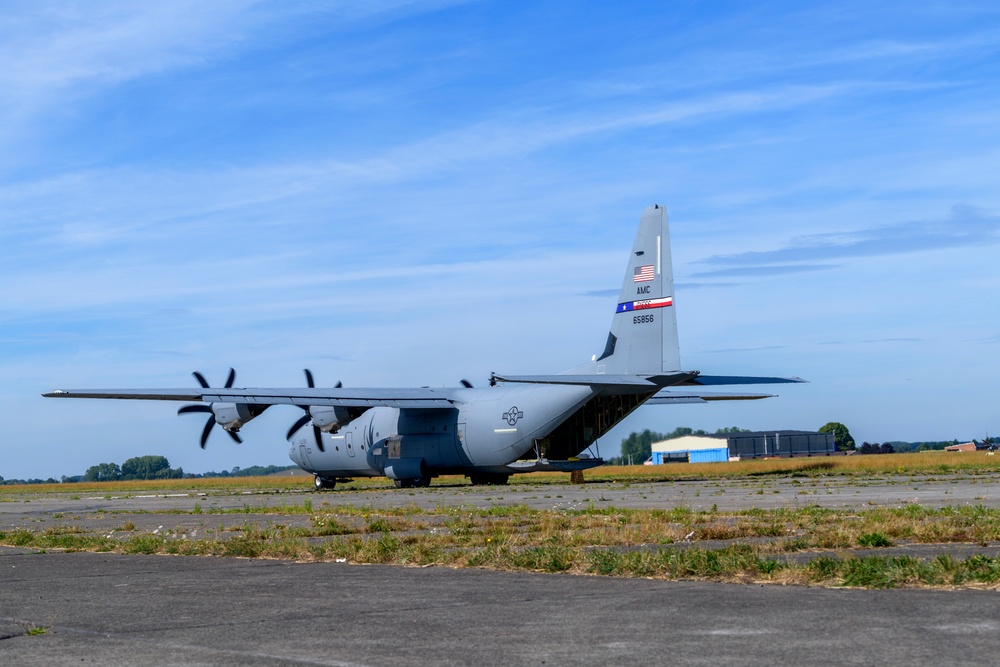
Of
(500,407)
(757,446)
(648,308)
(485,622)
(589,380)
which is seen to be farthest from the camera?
(757,446)

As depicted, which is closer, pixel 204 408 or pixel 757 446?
pixel 204 408

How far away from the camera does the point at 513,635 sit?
367 inches

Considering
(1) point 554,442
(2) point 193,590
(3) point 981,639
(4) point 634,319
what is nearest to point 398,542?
(2) point 193,590

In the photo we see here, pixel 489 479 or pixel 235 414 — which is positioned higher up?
pixel 235 414

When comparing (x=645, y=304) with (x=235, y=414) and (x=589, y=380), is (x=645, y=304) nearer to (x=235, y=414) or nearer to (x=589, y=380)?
(x=589, y=380)

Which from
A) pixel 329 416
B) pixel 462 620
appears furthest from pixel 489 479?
pixel 462 620

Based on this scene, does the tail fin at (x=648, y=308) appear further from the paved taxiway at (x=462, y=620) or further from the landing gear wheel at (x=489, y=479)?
the paved taxiway at (x=462, y=620)

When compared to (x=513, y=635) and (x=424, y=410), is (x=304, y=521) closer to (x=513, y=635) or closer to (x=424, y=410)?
(x=513, y=635)

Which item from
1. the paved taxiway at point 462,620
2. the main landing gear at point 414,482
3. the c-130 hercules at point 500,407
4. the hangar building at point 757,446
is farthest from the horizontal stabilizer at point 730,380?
the hangar building at point 757,446

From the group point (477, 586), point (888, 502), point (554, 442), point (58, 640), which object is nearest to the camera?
point (58, 640)

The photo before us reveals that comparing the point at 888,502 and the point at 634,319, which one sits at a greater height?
the point at 634,319

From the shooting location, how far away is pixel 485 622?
397 inches

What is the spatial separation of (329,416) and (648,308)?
53.4 feet

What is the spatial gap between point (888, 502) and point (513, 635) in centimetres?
1903
